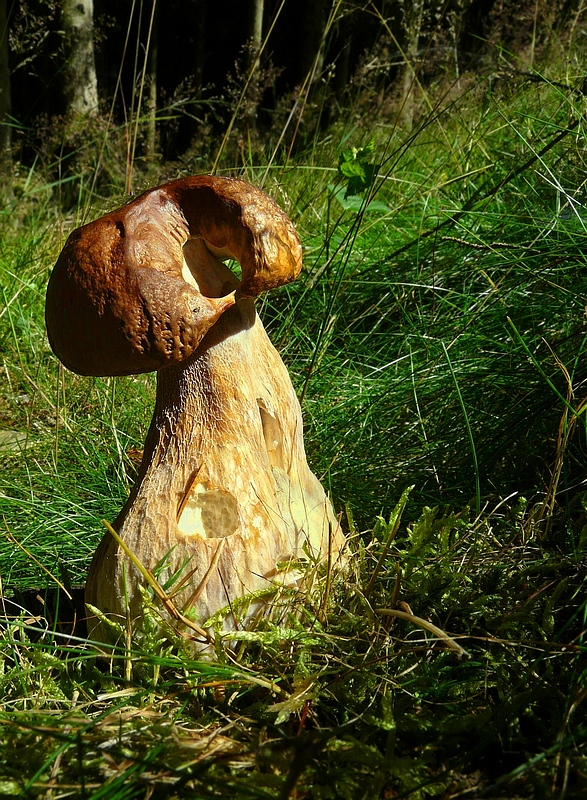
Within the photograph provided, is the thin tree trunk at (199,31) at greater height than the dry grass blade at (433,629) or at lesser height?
greater

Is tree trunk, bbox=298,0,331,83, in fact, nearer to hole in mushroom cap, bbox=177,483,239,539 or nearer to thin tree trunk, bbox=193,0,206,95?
thin tree trunk, bbox=193,0,206,95

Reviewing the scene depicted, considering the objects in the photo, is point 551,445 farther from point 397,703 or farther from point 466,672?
point 397,703

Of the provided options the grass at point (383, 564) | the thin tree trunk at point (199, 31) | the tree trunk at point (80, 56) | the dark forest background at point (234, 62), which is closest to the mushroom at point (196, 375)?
the grass at point (383, 564)

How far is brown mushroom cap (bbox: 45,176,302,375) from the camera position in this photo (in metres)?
1.14

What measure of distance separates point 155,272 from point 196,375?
26 cm

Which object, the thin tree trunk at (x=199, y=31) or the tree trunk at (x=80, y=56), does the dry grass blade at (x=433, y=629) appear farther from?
the thin tree trunk at (x=199, y=31)

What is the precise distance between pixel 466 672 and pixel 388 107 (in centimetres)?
398

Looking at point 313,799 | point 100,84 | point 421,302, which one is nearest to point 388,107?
point 421,302

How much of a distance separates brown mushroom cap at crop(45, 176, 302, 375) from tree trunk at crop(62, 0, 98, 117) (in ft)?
11.7

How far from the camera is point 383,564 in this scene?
1435mm

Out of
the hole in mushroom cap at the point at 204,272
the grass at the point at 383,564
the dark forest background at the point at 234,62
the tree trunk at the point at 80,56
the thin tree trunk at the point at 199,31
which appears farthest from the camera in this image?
the thin tree trunk at the point at 199,31

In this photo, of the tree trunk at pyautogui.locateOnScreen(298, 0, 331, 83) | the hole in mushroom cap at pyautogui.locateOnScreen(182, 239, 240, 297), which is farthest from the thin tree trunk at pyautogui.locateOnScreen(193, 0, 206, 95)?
the hole in mushroom cap at pyautogui.locateOnScreen(182, 239, 240, 297)

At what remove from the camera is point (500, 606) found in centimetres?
133

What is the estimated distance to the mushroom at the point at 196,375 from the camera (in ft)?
3.80
